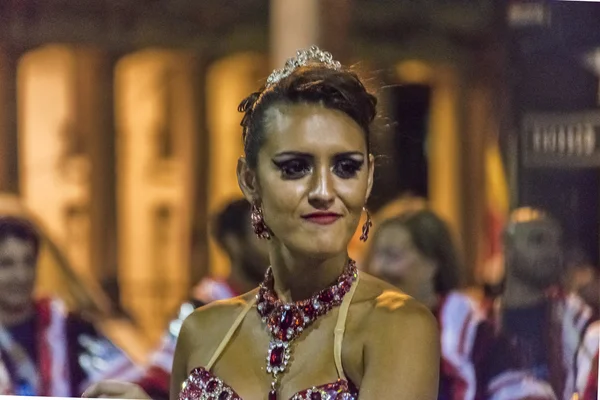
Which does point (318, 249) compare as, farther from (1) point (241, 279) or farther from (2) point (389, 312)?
(1) point (241, 279)

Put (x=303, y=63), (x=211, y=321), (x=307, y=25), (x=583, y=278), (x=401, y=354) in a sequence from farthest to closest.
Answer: (x=583, y=278) < (x=307, y=25) < (x=211, y=321) < (x=303, y=63) < (x=401, y=354)

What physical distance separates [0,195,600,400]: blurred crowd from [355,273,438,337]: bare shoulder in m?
0.86

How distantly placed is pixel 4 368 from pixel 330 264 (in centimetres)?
138

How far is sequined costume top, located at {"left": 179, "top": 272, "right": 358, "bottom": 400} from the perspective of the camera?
106 centimetres

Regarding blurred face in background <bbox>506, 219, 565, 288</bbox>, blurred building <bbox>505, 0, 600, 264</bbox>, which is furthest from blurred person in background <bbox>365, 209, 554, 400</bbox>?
blurred building <bbox>505, 0, 600, 264</bbox>

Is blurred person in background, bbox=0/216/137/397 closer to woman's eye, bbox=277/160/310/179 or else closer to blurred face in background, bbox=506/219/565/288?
blurred face in background, bbox=506/219/565/288

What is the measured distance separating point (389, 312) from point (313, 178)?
20 cm

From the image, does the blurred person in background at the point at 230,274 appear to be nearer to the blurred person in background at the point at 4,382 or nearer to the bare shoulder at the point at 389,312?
the blurred person in background at the point at 4,382

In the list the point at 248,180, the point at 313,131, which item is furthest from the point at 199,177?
the point at 313,131

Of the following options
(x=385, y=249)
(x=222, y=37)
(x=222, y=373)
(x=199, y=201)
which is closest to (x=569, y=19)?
(x=385, y=249)

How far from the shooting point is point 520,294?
6.71ft

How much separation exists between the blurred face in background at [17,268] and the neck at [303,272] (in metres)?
1.19

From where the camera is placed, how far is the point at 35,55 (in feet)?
6.95

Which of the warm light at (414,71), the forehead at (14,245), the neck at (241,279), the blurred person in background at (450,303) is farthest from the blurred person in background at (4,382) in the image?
the warm light at (414,71)
